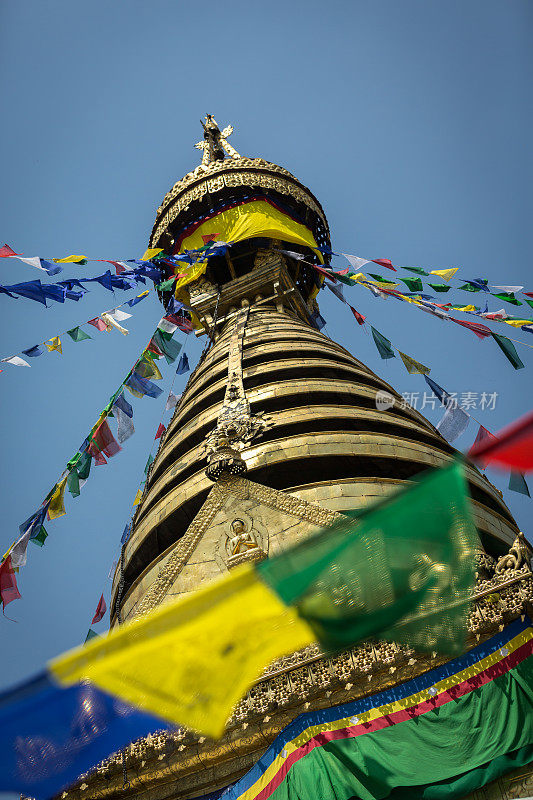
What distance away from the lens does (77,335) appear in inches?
557

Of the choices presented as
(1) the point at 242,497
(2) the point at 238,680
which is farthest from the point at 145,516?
(2) the point at 238,680

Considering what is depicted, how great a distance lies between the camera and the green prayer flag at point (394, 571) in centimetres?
442

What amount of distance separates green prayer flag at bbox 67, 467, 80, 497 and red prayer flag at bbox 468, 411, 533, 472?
1000 centimetres

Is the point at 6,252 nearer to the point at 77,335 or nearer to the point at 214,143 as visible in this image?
the point at 77,335

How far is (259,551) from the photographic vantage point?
8.65 metres

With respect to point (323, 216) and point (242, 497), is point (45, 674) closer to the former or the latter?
point (242, 497)

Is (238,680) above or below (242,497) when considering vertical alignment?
below

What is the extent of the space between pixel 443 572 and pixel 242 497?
524 cm

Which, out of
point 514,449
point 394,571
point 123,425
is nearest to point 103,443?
point 123,425

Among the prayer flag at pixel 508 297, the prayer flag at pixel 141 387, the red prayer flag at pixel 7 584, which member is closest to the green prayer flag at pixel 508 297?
the prayer flag at pixel 508 297

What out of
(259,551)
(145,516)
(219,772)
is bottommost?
(219,772)

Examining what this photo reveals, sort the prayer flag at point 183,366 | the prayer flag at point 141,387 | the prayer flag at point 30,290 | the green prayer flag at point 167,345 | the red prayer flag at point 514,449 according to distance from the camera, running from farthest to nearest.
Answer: the prayer flag at point 183,366
the green prayer flag at point 167,345
the prayer flag at point 141,387
the prayer flag at point 30,290
the red prayer flag at point 514,449

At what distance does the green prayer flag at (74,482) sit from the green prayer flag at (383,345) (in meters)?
6.25

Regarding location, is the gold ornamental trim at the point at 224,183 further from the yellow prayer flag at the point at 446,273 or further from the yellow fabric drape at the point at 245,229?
the yellow prayer flag at the point at 446,273
